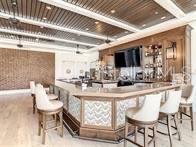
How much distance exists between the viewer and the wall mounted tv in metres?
6.89

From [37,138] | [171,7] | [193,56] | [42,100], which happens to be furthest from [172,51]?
[37,138]

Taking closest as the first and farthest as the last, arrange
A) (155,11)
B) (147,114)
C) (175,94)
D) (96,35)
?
(147,114)
(175,94)
(155,11)
(96,35)

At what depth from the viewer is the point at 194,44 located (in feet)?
16.5

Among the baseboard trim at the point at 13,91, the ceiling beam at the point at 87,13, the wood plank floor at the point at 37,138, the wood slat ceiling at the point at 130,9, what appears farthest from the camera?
the baseboard trim at the point at 13,91

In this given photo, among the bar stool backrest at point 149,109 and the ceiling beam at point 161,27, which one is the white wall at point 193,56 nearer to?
the ceiling beam at point 161,27

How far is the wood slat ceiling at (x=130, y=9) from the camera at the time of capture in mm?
4027

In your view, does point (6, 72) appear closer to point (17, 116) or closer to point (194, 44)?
point (17, 116)

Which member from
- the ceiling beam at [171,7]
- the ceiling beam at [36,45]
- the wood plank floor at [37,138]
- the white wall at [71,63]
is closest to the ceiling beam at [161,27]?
the ceiling beam at [171,7]

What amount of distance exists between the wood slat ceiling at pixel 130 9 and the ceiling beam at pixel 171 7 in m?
0.22

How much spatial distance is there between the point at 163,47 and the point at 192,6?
1729 millimetres

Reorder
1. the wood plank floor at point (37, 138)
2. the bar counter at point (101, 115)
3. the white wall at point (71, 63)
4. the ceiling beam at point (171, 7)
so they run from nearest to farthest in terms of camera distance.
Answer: the wood plank floor at point (37, 138) → the bar counter at point (101, 115) → the ceiling beam at point (171, 7) → the white wall at point (71, 63)

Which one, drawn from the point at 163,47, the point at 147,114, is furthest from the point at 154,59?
the point at 147,114

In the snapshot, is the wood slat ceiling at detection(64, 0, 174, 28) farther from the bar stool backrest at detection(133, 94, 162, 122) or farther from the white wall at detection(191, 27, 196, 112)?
the bar stool backrest at detection(133, 94, 162, 122)

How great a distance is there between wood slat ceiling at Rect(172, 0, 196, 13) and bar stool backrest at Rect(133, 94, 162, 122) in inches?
129
